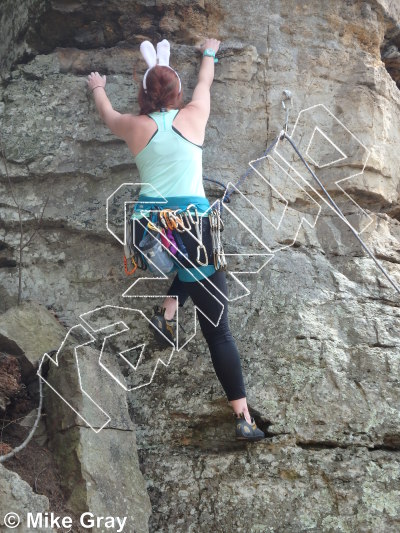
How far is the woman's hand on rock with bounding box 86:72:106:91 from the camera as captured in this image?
5691 mm

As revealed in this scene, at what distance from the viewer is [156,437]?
4.75 m

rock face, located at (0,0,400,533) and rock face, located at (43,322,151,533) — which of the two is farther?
rock face, located at (0,0,400,533)

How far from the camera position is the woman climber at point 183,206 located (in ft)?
14.9

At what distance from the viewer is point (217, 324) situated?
4570 mm

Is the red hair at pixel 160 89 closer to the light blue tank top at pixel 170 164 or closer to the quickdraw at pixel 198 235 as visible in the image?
the light blue tank top at pixel 170 164

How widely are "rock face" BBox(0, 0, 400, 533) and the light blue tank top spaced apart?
2.69 feet

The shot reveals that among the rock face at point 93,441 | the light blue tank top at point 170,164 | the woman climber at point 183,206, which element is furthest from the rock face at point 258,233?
the light blue tank top at point 170,164

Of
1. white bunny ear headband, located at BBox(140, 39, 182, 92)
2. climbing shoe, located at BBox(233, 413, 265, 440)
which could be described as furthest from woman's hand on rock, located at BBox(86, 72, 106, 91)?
climbing shoe, located at BBox(233, 413, 265, 440)

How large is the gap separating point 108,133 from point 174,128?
44.6 inches

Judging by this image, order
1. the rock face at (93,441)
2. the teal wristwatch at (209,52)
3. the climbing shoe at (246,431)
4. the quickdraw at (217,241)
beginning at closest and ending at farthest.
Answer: the rock face at (93,441) < the climbing shoe at (246,431) < the quickdraw at (217,241) < the teal wristwatch at (209,52)

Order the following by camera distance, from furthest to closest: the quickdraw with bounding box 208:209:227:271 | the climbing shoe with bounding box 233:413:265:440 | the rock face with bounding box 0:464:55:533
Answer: the quickdraw with bounding box 208:209:227:271, the climbing shoe with bounding box 233:413:265:440, the rock face with bounding box 0:464:55:533

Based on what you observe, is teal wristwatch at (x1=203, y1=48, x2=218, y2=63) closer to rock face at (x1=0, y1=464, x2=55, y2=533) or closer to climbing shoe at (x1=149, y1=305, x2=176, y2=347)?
climbing shoe at (x1=149, y1=305, x2=176, y2=347)

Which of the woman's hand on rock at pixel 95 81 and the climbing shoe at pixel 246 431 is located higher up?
the woman's hand on rock at pixel 95 81

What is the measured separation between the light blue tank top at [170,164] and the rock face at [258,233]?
2.69 feet
